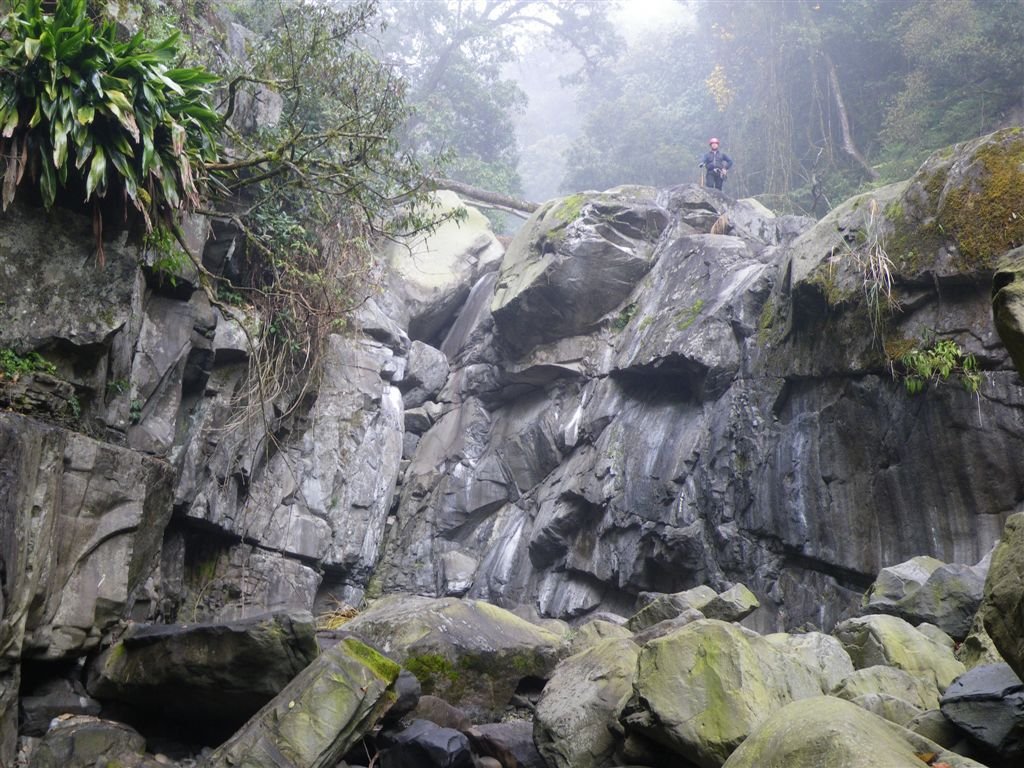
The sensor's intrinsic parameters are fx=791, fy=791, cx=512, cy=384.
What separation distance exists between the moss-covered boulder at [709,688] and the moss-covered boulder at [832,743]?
758 millimetres

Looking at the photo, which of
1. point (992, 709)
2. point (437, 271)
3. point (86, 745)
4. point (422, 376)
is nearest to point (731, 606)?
point (992, 709)

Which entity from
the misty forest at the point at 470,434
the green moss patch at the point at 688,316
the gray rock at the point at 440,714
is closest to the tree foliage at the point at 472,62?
the misty forest at the point at 470,434

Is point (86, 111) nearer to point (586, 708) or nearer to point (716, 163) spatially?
point (586, 708)

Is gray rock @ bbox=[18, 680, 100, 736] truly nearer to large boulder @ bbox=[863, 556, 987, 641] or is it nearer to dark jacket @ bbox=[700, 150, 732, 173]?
large boulder @ bbox=[863, 556, 987, 641]

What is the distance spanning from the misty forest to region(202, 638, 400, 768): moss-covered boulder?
1.1 inches

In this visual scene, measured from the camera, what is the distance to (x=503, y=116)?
91.6 ft

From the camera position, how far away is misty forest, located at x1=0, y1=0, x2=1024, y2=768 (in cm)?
533

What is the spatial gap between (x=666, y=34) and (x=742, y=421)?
89.3 ft

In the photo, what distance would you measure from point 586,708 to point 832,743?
8.53 feet

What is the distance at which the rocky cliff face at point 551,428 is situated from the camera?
700cm

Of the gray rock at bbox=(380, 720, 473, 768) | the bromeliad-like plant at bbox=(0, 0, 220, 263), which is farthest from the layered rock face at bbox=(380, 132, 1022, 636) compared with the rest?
the bromeliad-like plant at bbox=(0, 0, 220, 263)

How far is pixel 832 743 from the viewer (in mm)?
3158

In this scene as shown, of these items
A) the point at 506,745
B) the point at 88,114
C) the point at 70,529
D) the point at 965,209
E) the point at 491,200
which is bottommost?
the point at 506,745

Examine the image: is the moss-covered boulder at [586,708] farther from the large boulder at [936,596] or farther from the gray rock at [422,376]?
the gray rock at [422,376]
